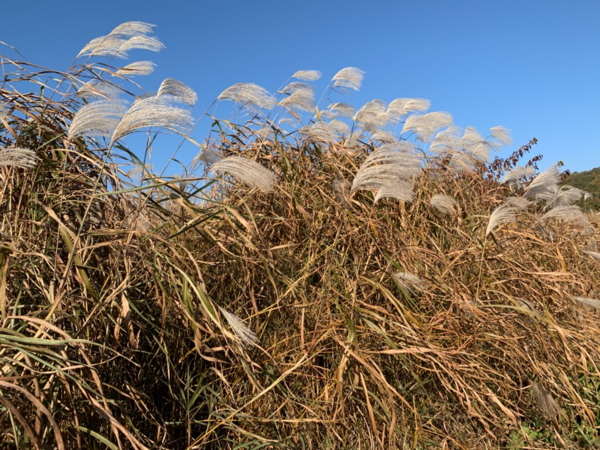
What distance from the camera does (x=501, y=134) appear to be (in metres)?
3.96

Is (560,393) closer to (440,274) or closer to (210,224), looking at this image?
(440,274)

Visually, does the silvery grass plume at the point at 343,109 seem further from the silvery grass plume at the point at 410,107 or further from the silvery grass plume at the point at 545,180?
the silvery grass plume at the point at 545,180

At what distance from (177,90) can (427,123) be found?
5.50 ft

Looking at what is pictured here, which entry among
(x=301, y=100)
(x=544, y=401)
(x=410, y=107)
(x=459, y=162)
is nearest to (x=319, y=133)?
(x=301, y=100)

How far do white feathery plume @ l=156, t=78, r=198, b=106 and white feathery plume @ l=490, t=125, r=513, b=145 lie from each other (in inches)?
107

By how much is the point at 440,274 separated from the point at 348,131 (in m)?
1.27

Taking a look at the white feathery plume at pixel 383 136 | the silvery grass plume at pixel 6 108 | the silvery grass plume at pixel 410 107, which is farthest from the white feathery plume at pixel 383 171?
the silvery grass plume at pixel 6 108

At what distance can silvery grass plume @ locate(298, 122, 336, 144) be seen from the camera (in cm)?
283

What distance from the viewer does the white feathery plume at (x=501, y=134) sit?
3.90 meters

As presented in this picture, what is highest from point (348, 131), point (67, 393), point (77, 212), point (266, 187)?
point (348, 131)

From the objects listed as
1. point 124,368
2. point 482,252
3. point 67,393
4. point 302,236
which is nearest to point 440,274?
point 482,252

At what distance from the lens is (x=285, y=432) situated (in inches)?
69.2

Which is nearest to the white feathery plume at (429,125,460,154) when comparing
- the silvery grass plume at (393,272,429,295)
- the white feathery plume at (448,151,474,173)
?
the white feathery plume at (448,151,474,173)

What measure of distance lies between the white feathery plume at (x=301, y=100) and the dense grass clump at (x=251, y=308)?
2 cm
